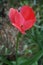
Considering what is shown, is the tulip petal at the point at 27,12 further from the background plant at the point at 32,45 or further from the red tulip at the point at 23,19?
the background plant at the point at 32,45

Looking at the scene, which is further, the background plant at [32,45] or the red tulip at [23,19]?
the background plant at [32,45]

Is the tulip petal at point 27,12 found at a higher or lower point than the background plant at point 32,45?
higher

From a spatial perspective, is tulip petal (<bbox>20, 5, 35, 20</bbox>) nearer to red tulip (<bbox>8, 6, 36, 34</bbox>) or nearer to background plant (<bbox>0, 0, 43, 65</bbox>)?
red tulip (<bbox>8, 6, 36, 34</bbox>)

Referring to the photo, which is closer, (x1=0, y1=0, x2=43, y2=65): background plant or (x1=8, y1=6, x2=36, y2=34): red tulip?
(x1=8, y1=6, x2=36, y2=34): red tulip

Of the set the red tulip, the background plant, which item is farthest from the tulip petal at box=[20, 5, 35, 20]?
the background plant

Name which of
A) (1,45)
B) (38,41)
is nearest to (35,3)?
(1,45)

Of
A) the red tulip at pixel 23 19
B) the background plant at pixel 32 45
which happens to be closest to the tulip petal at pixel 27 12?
the red tulip at pixel 23 19

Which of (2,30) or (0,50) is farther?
(2,30)

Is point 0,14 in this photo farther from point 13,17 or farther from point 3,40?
point 13,17
